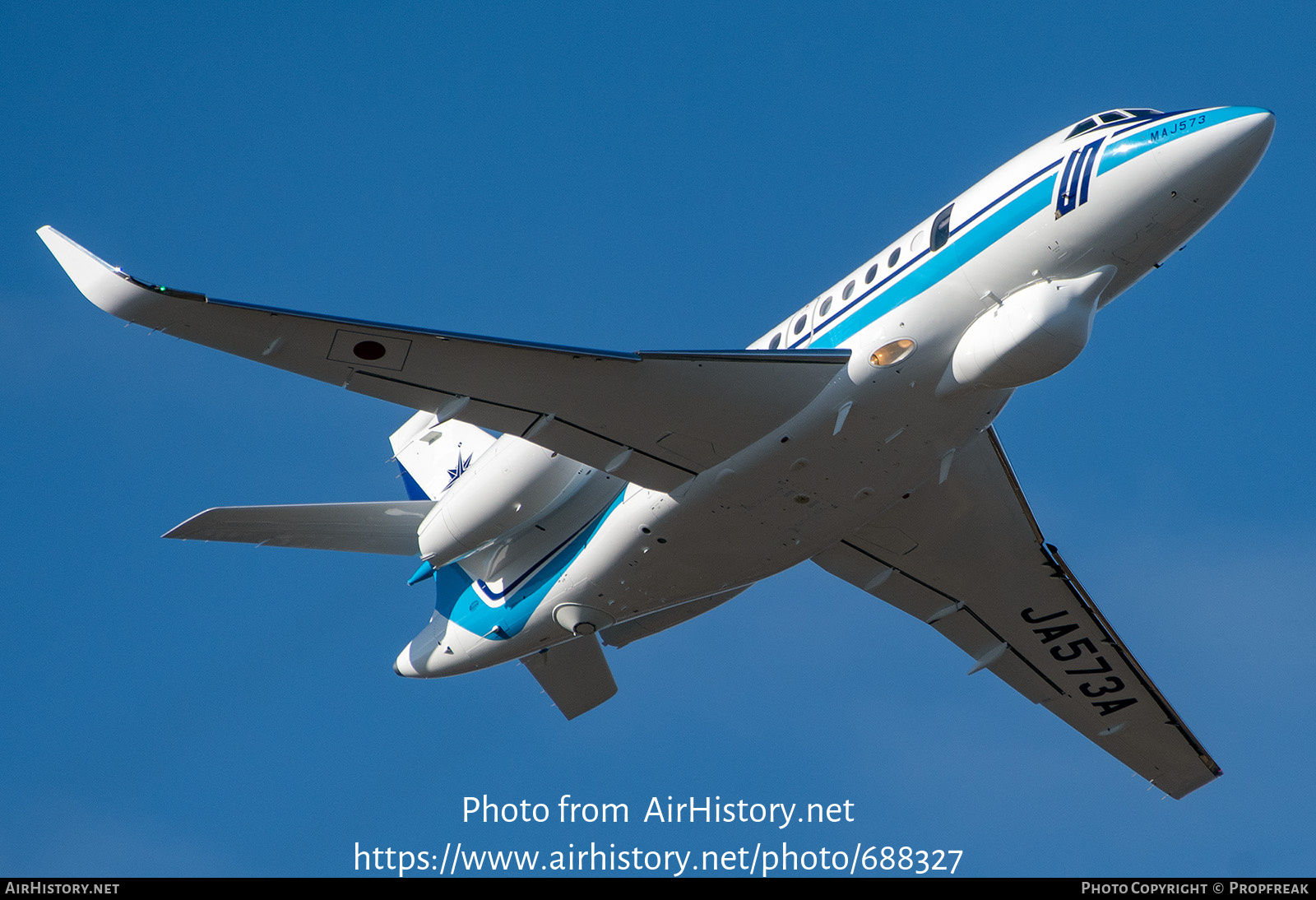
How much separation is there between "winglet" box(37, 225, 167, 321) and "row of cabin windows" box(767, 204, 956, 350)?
10.1m

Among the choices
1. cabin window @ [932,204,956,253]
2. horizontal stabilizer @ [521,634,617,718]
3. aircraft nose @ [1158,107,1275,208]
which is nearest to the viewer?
aircraft nose @ [1158,107,1275,208]

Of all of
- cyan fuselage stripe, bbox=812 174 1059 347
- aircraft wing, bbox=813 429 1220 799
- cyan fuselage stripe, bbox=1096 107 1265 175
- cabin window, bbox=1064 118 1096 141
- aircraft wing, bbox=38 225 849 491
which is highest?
cabin window, bbox=1064 118 1096 141

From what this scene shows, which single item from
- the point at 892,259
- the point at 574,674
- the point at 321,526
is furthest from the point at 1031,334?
the point at 321,526

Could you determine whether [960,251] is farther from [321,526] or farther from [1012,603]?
[321,526]

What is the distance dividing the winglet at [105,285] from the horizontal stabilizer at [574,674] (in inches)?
450

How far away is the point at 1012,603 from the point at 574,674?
8.67m

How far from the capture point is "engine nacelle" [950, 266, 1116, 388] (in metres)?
20.0

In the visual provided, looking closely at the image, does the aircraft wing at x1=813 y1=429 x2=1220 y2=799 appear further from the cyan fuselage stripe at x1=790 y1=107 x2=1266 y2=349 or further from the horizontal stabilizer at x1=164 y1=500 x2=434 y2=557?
the horizontal stabilizer at x1=164 y1=500 x2=434 y2=557

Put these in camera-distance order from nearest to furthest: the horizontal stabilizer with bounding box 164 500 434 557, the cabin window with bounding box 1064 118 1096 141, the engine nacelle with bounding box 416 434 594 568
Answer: the cabin window with bounding box 1064 118 1096 141 → the engine nacelle with bounding box 416 434 594 568 → the horizontal stabilizer with bounding box 164 500 434 557

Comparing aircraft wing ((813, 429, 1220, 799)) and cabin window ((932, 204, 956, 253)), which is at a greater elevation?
cabin window ((932, 204, 956, 253))

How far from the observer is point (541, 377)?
20953 millimetres

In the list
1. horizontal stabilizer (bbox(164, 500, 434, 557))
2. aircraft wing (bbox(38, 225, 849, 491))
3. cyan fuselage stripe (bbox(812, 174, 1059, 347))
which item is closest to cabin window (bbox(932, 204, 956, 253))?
cyan fuselage stripe (bbox(812, 174, 1059, 347))

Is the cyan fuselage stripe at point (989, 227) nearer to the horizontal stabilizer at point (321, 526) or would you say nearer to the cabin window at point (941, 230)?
the cabin window at point (941, 230)

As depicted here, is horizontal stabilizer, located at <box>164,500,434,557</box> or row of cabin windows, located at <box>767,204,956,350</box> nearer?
row of cabin windows, located at <box>767,204,956,350</box>
